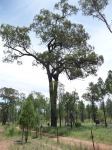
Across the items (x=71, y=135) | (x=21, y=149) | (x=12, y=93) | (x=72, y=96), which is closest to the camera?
(x=21, y=149)

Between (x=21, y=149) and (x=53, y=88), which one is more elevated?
(x=53, y=88)

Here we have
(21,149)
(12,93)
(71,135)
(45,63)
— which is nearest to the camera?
(21,149)

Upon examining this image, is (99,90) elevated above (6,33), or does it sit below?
below

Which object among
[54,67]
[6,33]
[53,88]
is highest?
[6,33]

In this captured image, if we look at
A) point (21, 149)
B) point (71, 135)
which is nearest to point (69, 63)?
point (71, 135)

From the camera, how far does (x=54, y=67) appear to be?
4922 cm

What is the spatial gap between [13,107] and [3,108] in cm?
326

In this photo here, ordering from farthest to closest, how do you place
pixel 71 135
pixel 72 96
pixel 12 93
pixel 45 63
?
1. pixel 12 93
2. pixel 72 96
3. pixel 45 63
4. pixel 71 135

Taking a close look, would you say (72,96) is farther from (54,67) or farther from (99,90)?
(54,67)

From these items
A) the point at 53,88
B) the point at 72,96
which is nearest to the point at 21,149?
the point at 53,88

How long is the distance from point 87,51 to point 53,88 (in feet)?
27.1

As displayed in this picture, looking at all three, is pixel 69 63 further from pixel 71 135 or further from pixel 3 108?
pixel 3 108

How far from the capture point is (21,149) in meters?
21.0

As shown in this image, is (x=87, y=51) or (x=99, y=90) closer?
(x=87, y=51)
